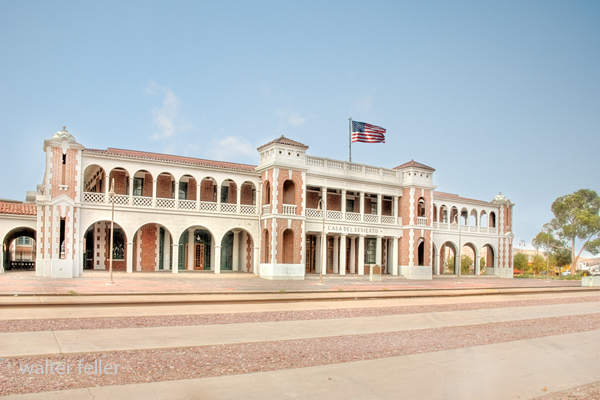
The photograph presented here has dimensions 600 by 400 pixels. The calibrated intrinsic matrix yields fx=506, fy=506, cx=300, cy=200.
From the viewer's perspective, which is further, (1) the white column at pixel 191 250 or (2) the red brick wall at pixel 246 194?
(2) the red brick wall at pixel 246 194

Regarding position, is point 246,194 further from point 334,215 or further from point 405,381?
point 405,381

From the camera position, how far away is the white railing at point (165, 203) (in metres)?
32.5

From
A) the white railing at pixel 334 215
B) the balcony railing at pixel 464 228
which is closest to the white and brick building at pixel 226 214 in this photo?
the white railing at pixel 334 215

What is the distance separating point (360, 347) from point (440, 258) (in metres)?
41.7

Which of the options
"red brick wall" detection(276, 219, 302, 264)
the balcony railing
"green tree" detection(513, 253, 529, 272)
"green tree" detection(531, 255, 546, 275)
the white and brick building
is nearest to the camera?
the white and brick building

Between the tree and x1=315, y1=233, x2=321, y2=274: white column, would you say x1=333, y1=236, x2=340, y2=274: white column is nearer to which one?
x1=315, y1=233, x2=321, y2=274: white column

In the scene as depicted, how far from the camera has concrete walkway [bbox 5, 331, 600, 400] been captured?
6176 millimetres

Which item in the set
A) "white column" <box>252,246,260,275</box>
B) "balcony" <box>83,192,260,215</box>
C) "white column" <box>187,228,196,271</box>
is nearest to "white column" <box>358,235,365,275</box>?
"white column" <box>252,246,260,275</box>

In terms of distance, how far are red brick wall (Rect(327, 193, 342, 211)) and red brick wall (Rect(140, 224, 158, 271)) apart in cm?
1337

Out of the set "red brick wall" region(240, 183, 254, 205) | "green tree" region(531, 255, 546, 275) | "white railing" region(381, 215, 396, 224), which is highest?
"red brick wall" region(240, 183, 254, 205)

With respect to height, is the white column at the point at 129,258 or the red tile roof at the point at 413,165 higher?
the red tile roof at the point at 413,165

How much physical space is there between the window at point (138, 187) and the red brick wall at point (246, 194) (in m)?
7.18

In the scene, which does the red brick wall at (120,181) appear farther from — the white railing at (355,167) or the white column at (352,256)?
the white column at (352,256)

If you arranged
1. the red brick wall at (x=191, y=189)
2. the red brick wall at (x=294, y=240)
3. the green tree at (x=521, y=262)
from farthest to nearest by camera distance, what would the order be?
the green tree at (x=521, y=262) < the red brick wall at (x=191, y=189) < the red brick wall at (x=294, y=240)
